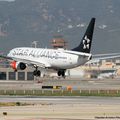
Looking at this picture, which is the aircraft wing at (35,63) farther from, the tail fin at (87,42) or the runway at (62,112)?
the runway at (62,112)

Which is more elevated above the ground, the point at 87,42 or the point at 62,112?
the point at 87,42

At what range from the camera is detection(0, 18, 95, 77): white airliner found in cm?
12725

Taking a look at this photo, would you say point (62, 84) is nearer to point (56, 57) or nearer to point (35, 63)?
point (35, 63)

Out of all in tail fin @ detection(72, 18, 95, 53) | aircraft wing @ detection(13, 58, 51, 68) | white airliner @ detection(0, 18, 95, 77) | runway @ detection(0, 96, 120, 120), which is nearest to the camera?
runway @ detection(0, 96, 120, 120)

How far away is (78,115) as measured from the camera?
63.0 meters

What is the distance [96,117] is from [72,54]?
6707cm

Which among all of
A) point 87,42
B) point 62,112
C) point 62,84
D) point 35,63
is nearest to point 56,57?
point 35,63

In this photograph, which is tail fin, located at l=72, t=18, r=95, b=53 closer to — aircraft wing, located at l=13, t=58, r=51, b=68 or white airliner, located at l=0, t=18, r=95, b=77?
white airliner, located at l=0, t=18, r=95, b=77

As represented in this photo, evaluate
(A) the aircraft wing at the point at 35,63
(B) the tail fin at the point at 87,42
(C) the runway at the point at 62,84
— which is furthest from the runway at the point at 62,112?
(A) the aircraft wing at the point at 35,63

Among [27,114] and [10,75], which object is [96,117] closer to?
[27,114]

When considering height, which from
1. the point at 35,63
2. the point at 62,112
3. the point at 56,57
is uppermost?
the point at 56,57

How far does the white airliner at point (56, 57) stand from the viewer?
127 metres

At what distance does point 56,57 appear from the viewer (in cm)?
12938

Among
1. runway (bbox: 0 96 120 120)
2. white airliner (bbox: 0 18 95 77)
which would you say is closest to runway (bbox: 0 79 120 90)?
white airliner (bbox: 0 18 95 77)
